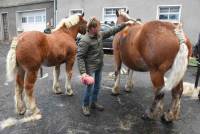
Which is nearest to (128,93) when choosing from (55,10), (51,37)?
(51,37)

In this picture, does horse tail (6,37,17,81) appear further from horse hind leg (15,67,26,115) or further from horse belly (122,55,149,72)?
horse belly (122,55,149,72)

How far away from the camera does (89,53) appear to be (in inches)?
198

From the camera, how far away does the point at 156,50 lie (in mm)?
4438

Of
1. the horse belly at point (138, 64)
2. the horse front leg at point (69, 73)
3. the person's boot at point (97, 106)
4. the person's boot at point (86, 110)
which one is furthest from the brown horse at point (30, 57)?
the horse belly at point (138, 64)

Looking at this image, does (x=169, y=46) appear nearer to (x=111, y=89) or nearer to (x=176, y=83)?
(x=176, y=83)

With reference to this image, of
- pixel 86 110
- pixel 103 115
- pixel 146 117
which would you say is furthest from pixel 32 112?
pixel 146 117

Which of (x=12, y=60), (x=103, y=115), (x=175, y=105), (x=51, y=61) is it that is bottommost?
(x=103, y=115)

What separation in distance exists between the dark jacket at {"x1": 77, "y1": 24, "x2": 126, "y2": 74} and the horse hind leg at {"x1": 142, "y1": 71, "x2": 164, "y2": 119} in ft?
3.59

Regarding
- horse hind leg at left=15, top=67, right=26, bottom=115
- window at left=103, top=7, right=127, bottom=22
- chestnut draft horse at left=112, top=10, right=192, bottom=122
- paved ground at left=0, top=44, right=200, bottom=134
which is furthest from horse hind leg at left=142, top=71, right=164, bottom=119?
window at left=103, top=7, right=127, bottom=22

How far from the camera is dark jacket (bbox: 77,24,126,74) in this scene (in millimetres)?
4863

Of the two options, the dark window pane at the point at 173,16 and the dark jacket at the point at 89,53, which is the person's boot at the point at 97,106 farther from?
the dark window pane at the point at 173,16

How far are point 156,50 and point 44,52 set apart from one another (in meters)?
2.12

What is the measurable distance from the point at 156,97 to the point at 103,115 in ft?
3.84

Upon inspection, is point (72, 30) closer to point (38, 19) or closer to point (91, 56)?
point (91, 56)
